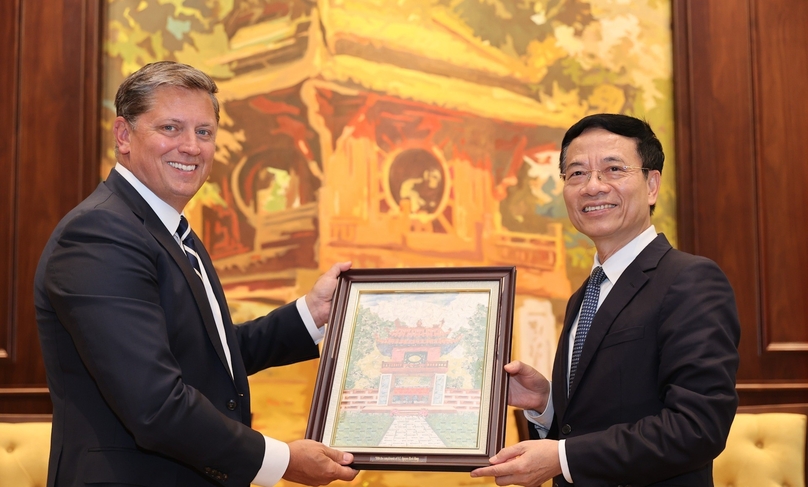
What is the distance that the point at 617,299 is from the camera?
79.4 inches

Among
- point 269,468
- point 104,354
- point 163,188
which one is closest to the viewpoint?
point 104,354

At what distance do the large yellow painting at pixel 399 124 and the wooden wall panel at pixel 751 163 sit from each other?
0.12 metres

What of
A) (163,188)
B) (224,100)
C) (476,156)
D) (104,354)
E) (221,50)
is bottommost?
(104,354)

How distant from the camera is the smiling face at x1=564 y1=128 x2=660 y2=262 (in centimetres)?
216

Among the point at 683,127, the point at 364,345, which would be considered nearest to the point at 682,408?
the point at 364,345

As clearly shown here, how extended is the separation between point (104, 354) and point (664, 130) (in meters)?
2.71

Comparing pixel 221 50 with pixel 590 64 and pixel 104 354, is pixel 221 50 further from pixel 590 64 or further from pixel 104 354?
pixel 104 354

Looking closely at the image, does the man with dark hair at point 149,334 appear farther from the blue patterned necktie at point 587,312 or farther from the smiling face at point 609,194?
the smiling face at point 609,194

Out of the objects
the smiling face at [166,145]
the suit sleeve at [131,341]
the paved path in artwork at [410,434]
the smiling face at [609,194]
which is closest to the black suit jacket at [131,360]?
the suit sleeve at [131,341]

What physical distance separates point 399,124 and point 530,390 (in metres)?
1.57

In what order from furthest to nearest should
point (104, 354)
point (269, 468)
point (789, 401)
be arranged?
point (789, 401) → point (269, 468) → point (104, 354)

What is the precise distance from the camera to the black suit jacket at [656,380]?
70.9 inches

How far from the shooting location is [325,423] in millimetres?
2080

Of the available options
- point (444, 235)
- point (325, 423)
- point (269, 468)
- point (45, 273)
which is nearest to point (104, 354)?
point (45, 273)
